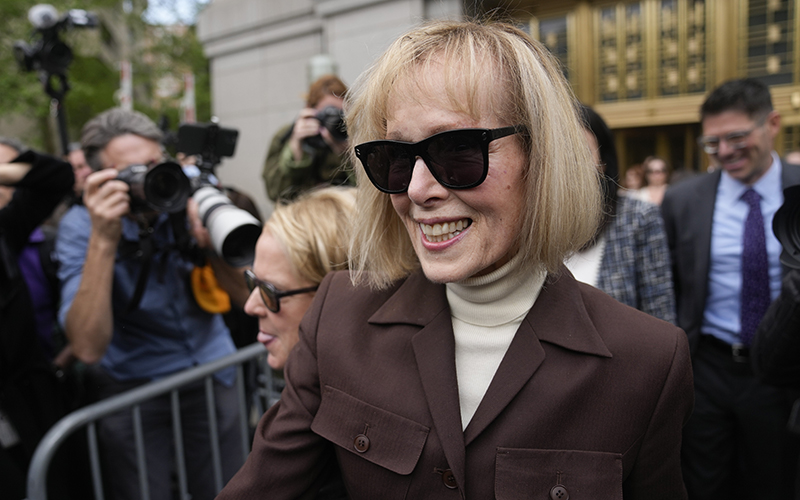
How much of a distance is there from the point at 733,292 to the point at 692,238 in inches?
13.1

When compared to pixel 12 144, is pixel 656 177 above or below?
below

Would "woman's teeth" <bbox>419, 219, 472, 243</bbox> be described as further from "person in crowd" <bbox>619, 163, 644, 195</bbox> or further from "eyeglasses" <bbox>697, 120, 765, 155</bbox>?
"person in crowd" <bbox>619, 163, 644, 195</bbox>

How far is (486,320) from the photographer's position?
1332mm

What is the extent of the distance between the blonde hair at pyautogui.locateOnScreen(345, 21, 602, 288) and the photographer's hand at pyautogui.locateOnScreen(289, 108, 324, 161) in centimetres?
199

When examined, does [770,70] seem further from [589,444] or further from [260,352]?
[589,444]

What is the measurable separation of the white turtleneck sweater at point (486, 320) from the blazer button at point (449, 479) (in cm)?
11

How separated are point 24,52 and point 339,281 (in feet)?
11.4

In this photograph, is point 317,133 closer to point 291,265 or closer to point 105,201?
point 105,201

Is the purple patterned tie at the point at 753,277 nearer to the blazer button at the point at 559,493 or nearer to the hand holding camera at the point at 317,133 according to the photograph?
the hand holding camera at the point at 317,133

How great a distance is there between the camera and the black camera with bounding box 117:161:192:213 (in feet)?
7.97

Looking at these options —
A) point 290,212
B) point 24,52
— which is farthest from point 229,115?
point 290,212

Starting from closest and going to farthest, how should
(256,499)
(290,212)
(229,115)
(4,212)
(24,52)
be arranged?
(256,499)
(290,212)
(4,212)
(24,52)
(229,115)

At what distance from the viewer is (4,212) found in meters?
2.86

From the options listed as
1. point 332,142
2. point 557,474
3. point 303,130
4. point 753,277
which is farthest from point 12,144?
point 753,277
